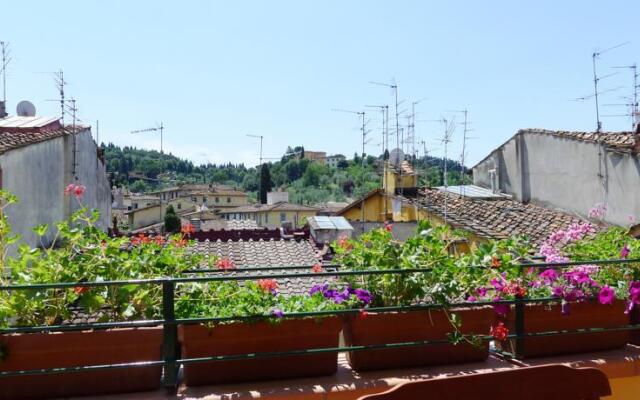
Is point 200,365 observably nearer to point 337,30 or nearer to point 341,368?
point 341,368

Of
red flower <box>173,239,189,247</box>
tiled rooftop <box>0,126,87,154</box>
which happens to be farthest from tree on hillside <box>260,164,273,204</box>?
red flower <box>173,239,189,247</box>

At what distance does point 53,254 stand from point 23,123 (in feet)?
39.2

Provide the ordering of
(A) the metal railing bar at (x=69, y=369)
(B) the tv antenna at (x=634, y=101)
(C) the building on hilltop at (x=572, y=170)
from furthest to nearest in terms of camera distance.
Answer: (B) the tv antenna at (x=634, y=101) → (C) the building on hilltop at (x=572, y=170) → (A) the metal railing bar at (x=69, y=369)

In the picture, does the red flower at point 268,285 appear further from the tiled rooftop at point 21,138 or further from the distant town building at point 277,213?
the distant town building at point 277,213

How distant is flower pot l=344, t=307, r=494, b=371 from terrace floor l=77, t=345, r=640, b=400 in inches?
1.5

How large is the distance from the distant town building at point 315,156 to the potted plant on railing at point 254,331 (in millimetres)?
64355

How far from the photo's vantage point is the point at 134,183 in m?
63.7

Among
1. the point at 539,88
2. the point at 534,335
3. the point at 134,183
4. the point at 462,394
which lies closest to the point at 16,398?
the point at 462,394

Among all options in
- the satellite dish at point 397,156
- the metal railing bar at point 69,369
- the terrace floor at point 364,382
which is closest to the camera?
the metal railing bar at point 69,369

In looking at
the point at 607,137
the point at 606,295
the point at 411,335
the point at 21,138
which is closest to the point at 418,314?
the point at 411,335

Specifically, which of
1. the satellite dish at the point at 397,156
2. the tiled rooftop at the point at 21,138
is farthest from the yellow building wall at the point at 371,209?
the tiled rooftop at the point at 21,138

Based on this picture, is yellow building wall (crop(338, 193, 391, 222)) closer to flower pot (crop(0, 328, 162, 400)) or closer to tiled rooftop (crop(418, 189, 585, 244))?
tiled rooftop (crop(418, 189, 585, 244))

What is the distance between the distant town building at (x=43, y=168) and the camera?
838 centimetres

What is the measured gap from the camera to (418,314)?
2.42 metres
